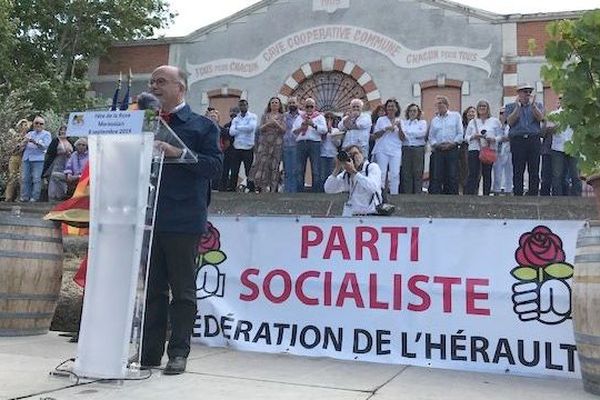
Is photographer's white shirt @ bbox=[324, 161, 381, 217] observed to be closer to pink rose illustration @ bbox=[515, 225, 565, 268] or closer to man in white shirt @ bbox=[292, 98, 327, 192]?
pink rose illustration @ bbox=[515, 225, 565, 268]

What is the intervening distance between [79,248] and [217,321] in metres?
2.73

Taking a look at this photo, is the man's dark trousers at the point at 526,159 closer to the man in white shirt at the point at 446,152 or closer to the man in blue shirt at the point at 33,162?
the man in white shirt at the point at 446,152

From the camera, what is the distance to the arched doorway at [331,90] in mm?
18094

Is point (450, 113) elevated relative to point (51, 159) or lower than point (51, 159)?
elevated

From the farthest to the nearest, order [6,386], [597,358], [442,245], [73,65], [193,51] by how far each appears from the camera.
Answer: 1. [73,65]
2. [193,51]
3. [442,245]
4. [597,358]
5. [6,386]

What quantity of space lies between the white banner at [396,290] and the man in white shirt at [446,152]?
5048 millimetres

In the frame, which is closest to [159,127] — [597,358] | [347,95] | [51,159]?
[597,358]

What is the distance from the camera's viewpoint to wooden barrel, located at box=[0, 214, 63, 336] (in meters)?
5.46

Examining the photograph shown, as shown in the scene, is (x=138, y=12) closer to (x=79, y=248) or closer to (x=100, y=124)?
(x=79, y=248)

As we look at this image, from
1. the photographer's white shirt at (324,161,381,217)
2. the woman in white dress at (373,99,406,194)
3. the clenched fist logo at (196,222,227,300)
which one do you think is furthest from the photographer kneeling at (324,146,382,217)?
the woman in white dress at (373,99,406,194)

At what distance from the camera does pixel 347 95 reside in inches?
713

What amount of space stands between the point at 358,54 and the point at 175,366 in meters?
14.9

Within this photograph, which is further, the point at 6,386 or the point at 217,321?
the point at 217,321

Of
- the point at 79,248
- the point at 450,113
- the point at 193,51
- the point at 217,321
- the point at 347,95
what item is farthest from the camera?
the point at 193,51
